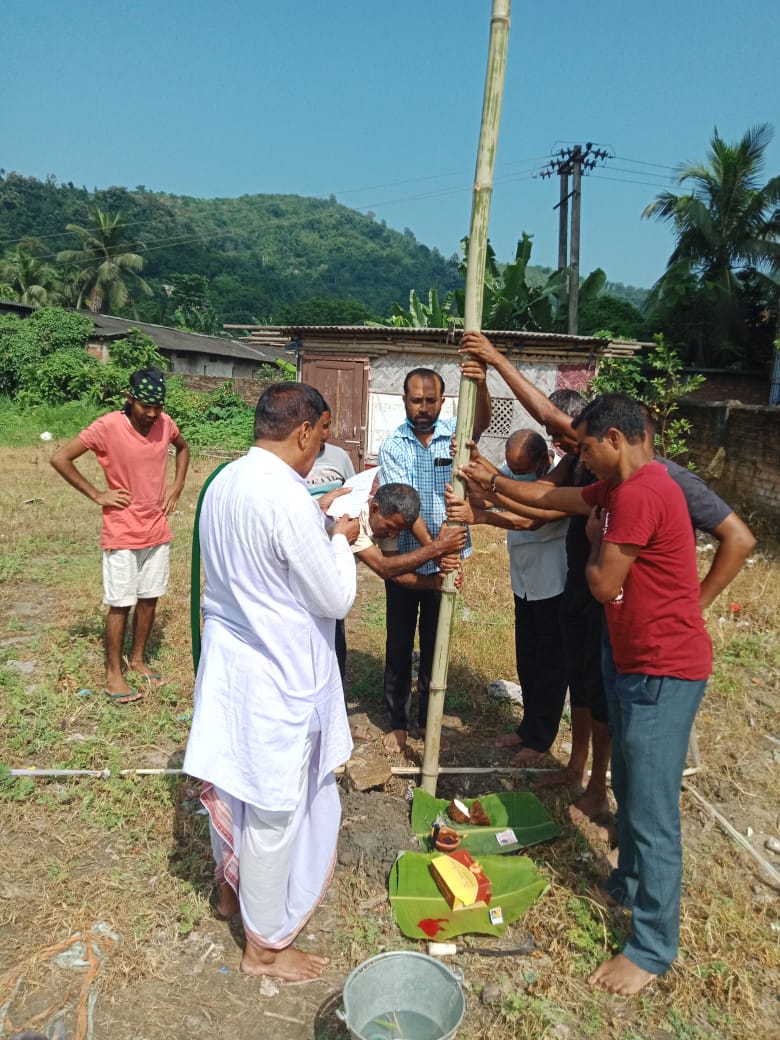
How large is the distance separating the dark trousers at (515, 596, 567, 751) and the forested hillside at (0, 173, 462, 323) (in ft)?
155

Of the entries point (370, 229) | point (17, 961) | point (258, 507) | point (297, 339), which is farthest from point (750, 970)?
point (370, 229)

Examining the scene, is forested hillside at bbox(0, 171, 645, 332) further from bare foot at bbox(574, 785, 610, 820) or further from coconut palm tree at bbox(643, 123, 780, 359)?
bare foot at bbox(574, 785, 610, 820)

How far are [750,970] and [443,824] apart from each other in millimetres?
1330

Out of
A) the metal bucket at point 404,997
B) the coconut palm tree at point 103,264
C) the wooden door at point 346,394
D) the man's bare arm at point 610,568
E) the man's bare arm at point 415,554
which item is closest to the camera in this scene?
the metal bucket at point 404,997

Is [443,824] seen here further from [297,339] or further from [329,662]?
[297,339]

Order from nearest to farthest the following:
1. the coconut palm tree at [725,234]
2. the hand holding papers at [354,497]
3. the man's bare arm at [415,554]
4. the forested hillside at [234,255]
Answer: the man's bare arm at [415,554] → the hand holding papers at [354,497] → the coconut palm tree at [725,234] → the forested hillside at [234,255]

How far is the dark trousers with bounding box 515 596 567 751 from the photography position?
4.02m

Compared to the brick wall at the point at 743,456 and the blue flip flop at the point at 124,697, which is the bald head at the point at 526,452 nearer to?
the blue flip flop at the point at 124,697

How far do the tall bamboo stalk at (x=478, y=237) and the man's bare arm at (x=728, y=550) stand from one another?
3.45 ft

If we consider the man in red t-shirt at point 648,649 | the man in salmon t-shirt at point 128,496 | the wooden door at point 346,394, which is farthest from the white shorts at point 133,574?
the wooden door at point 346,394

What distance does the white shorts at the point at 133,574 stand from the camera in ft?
15.4

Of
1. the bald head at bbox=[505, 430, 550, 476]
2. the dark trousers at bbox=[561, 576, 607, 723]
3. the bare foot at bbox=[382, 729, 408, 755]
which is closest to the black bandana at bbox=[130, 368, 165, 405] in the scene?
the bald head at bbox=[505, 430, 550, 476]

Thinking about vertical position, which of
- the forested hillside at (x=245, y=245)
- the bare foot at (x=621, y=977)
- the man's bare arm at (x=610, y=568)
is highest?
the forested hillside at (x=245, y=245)

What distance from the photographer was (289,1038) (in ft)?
7.81
